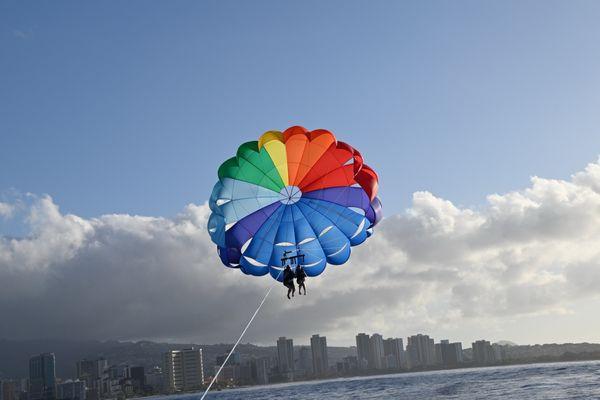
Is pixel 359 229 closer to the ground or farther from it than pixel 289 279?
farther from it

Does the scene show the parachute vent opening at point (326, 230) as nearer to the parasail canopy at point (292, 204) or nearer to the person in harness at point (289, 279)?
the parasail canopy at point (292, 204)

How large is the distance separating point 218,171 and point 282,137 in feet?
9.77

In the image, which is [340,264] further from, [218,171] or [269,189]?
[218,171]

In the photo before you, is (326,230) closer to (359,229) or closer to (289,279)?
(359,229)

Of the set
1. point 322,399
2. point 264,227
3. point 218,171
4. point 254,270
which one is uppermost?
point 218,171

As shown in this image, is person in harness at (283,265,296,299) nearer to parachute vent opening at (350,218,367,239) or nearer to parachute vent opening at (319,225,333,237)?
parachute vent opening at (319,225,333,237)

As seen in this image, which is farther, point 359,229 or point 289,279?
point 359,229

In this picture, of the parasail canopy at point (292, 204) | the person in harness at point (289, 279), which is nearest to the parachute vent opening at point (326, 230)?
the parasail canopy at point (292, 204)

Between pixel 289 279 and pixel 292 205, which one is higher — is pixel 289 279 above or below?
below

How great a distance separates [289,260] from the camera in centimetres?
2712

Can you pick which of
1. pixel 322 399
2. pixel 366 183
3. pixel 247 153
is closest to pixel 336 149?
pixel 366 183

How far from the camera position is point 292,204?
27594mm

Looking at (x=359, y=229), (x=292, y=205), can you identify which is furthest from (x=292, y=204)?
(x=359, y=229)

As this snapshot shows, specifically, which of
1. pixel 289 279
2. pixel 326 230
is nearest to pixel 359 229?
pixel 326 230
